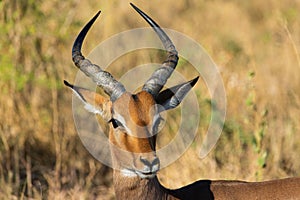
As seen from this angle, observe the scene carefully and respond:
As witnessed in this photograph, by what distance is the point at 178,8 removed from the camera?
18859mm

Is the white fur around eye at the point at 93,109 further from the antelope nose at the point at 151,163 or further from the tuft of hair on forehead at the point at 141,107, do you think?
the antelope nose at the point at 151,163

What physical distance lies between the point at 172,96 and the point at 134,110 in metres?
0.55

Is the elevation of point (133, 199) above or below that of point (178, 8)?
below

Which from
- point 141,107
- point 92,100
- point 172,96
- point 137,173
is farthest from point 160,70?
point 137,173

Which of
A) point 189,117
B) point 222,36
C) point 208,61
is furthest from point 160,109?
point 222,36

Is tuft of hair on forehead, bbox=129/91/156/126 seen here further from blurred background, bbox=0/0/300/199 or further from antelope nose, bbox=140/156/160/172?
blurred background, bbox=0/0/300/199

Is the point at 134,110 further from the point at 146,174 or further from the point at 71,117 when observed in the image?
the point at 71,117

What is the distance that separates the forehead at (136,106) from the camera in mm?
6699

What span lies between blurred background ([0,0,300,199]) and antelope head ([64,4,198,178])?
71.4 inches

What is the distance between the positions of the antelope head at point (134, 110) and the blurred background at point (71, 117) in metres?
1.81

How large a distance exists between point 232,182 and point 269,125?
3.84 metres

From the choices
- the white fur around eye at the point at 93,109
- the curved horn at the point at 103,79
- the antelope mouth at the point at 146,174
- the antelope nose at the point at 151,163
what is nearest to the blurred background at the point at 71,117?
the white fur around eye at the point at 93,109

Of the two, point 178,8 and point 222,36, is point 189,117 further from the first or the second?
point 178,8

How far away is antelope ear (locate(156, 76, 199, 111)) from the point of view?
712cm
